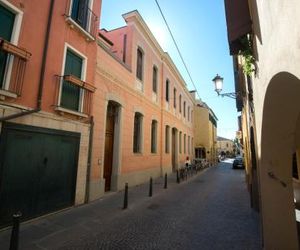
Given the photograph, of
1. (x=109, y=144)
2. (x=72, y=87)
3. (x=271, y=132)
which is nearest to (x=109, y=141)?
(x=109, y=144)

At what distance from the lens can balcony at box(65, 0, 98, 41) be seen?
723 centimetres

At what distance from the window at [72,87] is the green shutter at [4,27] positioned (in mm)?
Result: 1893

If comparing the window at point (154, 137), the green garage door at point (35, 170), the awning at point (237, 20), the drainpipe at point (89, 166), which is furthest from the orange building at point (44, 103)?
the window at point (154, 137)

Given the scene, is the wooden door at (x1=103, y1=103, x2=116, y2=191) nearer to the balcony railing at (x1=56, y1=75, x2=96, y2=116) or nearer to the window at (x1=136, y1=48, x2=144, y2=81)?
the balcony railing at (x1=56, y1=75, x2=96, y2=116)

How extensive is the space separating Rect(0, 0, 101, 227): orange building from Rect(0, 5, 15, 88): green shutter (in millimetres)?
22

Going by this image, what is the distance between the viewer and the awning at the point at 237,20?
3520mm

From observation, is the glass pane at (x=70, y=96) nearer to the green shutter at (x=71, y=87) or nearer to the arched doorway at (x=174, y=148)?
the green shutter at (x=71, y=87)

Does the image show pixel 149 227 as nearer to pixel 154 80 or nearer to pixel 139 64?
pixel 139 64

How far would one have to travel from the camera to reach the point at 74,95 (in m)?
7.38

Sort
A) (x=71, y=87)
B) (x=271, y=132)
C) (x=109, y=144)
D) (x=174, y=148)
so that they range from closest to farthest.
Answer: (x=271, y=132)
(x=71, y=87)
(x=109, y=144)
(x=174, y=148)

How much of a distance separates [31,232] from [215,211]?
17.8 feet

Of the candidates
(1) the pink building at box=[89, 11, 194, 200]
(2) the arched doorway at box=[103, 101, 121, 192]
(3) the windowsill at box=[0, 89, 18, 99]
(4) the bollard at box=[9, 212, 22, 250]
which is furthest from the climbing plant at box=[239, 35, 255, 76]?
(2) the arched doorway at box=[103, 101, 121, 192]

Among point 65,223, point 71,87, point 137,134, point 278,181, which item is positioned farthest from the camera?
point 137,134

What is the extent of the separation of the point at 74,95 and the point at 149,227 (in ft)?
16.2
